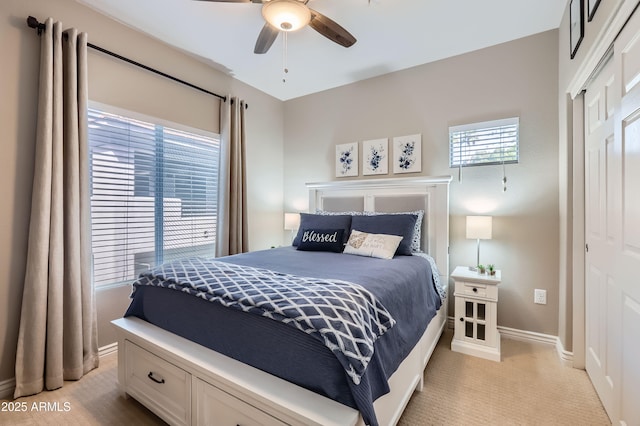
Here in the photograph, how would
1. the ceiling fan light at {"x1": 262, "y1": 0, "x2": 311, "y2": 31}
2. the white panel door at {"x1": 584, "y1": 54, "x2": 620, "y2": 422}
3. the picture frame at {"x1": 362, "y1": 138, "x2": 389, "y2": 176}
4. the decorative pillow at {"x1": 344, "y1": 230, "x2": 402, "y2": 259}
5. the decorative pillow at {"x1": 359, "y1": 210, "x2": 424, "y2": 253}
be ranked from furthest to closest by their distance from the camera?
the picture frame at {"x1": 362, "y1": 138, "x2": 389, "y2": 176} < the decorative pillow at {"x1": 359, "y1": 210, "x2": 424, "y2": 253} < the decorative pillow at {"x1": 344, "y1": 230, "x2": 402, "y2": 259} < the ceiling fan light at {"x1": 262, "y1": 0, "x2": 311, "y2": 31} < the white panel door at {"x1": 584, "y1": 54, "x2": 620, "y2": 422}

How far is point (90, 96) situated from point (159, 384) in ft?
7.15

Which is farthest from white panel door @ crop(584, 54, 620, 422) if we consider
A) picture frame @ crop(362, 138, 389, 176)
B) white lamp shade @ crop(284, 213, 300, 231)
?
white lamp shade @ crop(284, 213, 300, 231)

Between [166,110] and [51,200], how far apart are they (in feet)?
4.18

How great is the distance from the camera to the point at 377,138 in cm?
339

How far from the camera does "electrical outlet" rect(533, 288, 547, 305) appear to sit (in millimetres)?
2518

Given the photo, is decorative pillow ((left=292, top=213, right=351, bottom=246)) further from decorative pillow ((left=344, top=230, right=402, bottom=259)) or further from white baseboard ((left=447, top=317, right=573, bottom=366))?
white baseboard ((left=447, top=317, right=573, bottom=366))

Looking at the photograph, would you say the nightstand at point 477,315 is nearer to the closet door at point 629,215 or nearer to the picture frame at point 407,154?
the closet door at point 629,215

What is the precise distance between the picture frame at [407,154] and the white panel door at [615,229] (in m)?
1.36

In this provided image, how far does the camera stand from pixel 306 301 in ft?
4.08

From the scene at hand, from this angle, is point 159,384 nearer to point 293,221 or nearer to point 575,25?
point 293,221

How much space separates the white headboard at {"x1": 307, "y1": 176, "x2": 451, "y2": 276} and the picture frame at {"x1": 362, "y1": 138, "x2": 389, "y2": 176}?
0.22 metres

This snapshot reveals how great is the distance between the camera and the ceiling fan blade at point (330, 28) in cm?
186

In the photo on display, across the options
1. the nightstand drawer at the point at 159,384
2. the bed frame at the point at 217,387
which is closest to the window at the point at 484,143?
the bed frame at the point at 217,387

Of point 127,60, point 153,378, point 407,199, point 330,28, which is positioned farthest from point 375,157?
point 153,378
